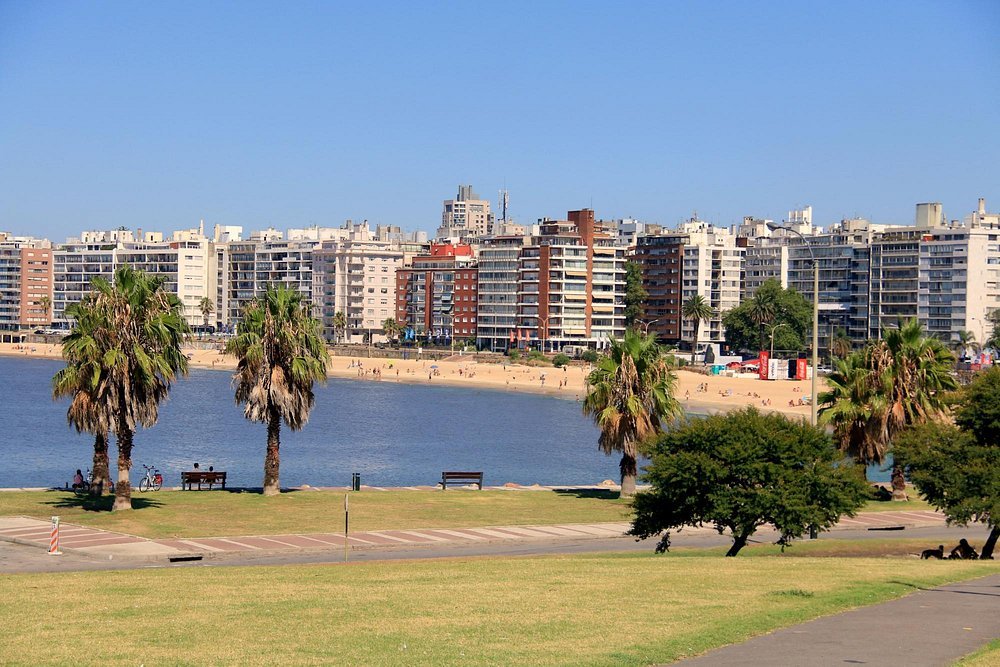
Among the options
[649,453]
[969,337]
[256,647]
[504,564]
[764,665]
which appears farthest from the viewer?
[969,337]

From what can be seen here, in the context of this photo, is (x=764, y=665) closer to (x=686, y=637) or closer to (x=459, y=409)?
(x=686, y=637)

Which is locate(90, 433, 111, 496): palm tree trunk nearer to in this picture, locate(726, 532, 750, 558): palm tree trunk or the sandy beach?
locate(726, 532, 750, 558): palm tree trunk

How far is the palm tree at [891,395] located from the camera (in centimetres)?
5416

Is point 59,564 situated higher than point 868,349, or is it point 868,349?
point 868,349

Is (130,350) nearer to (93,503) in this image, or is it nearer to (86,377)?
(86,377)

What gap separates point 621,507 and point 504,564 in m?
19.5

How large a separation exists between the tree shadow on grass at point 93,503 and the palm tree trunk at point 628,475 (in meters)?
17.9

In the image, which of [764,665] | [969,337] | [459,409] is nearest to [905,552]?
[764,665]

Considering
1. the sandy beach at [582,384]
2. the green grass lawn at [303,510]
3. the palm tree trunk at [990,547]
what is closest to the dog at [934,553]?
the palm tree trunk at [990,547]

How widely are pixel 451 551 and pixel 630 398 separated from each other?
14.8m

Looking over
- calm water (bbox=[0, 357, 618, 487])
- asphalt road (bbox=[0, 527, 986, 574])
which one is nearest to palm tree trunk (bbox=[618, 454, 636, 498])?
asphalt road (bbox=[0, 527, 986, 574])

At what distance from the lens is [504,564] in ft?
99.9

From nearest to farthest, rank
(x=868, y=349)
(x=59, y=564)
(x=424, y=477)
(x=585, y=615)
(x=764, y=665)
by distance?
(x=764, y=665) → (x=585, y=615) → (x=59, y=564) → (x=868, y=349) → (x=424, y=477)

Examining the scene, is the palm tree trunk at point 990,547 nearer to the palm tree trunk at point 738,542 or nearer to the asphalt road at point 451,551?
the asphalt road at point 451,551
